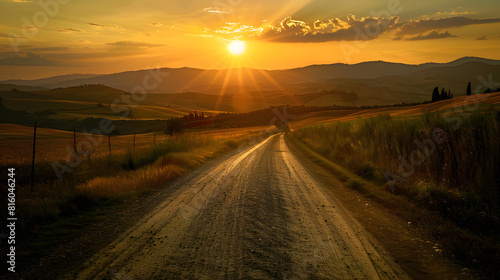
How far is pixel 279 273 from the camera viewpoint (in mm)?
4527

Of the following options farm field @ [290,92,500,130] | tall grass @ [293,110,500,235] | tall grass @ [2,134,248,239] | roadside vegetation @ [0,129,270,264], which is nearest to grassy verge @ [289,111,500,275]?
tall grass @ [293,110,500,235]

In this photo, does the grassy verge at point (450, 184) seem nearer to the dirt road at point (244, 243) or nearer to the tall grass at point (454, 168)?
the tall grass at point (454, 168)

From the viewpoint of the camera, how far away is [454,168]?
9.81 metres

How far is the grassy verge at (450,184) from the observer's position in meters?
6.22

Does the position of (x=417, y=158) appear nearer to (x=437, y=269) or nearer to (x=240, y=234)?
(x=437, y=269)

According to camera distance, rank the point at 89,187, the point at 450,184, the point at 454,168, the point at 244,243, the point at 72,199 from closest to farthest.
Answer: the point at 244,243 → the point at 72,199 → the point at 450,184 → the point at 454,168 → the point at 89,187

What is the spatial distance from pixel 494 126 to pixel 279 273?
8070 mm

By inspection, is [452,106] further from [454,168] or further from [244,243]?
[244,243]

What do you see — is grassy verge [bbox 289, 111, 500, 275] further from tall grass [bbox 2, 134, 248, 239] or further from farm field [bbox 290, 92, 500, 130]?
tall grass [bbox 2, 134, 248, 239]

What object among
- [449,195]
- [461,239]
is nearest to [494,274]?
[461,239]

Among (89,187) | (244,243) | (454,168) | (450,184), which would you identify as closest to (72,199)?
(89,187)

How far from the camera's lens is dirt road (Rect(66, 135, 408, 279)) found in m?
4.61

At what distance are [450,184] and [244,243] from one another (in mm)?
7191

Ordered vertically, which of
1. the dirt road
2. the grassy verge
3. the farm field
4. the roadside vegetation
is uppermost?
the farm field
